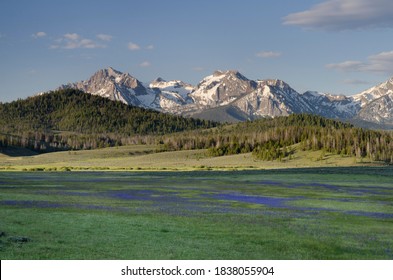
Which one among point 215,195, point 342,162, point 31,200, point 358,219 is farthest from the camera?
point 342,162

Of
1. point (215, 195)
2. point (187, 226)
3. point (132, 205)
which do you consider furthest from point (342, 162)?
point (187, 226)

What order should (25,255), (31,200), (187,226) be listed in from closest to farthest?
(25,255), (187,226), (31,200)

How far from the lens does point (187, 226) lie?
4375 centimetres

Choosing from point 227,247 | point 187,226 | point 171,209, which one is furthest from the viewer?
point 171,209

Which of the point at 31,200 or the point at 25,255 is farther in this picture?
the point at 31,200

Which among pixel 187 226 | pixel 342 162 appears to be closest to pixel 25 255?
pixel 187 226

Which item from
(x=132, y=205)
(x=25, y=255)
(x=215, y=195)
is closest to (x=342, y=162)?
(x=215, y=195)

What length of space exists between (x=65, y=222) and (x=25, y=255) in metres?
12.6
